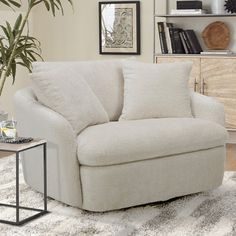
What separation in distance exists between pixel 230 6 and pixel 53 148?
2.95 metres

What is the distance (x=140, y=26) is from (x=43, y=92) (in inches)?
113

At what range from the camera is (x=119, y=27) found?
6160 millimetres

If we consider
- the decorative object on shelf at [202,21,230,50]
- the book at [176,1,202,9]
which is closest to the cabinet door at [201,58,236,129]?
the decorative object on shelf at [202,21,230,50]

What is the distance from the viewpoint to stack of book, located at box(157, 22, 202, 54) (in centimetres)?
570

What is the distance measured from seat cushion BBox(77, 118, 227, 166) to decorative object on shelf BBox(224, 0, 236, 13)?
7.08 ft

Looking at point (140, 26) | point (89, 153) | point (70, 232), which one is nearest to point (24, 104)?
point (89, 153)

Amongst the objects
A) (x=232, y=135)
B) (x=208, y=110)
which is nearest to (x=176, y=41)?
(x=232, y=135)

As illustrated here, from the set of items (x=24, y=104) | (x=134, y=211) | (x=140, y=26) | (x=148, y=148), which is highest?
(x=140, y=26)

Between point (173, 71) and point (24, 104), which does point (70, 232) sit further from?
point (173, 71)

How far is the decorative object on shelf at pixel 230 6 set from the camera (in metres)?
5.50

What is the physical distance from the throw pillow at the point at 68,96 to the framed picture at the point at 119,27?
104 inches

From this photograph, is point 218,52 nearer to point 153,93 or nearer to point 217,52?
point 217,52

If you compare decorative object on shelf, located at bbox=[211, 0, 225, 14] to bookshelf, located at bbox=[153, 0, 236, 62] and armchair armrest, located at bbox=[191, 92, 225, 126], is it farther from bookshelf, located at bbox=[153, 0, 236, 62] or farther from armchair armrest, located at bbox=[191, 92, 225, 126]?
armchair armrest, located at bbox=[191, 92, 225, 126]

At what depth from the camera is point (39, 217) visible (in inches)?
127
